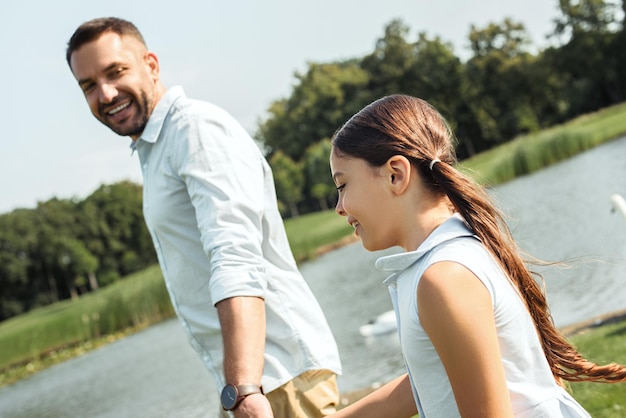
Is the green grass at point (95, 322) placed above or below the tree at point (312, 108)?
below

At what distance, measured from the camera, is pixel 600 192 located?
57.9 ft

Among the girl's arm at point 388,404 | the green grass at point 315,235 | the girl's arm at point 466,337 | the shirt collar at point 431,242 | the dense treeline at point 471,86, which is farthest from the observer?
the dense treeline at point 471,86

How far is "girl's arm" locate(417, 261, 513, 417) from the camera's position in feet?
4.76

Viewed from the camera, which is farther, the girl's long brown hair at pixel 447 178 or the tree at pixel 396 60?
the tree at pixel 396 60

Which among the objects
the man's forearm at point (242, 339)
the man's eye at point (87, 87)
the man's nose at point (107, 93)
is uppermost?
the man's eye at point (87, 87)

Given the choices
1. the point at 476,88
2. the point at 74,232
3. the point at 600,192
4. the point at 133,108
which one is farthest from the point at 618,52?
the point at 133,108

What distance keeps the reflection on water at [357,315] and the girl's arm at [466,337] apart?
5.84 m

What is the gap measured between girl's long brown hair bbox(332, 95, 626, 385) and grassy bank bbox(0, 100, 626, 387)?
22857 millimetres

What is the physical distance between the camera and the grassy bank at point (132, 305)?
80.2ft

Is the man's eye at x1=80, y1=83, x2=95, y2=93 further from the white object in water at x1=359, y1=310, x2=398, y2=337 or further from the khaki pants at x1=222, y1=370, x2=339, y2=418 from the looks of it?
the white object in water at x1=359, y1=310, x2=398, y2=337

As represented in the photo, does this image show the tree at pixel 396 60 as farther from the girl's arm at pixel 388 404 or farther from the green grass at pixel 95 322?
the girl's arm at pixel 388 404

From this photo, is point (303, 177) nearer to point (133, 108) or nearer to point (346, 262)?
point (346, 262)

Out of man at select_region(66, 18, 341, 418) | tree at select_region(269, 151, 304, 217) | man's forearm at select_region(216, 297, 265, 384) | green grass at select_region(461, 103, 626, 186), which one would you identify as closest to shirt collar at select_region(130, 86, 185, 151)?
man at select_region(66, 18, 341, 418)

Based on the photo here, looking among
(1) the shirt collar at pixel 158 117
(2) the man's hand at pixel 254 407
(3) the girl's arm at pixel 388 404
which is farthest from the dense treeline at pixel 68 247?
(2) the man's hand at pixel 254 407
